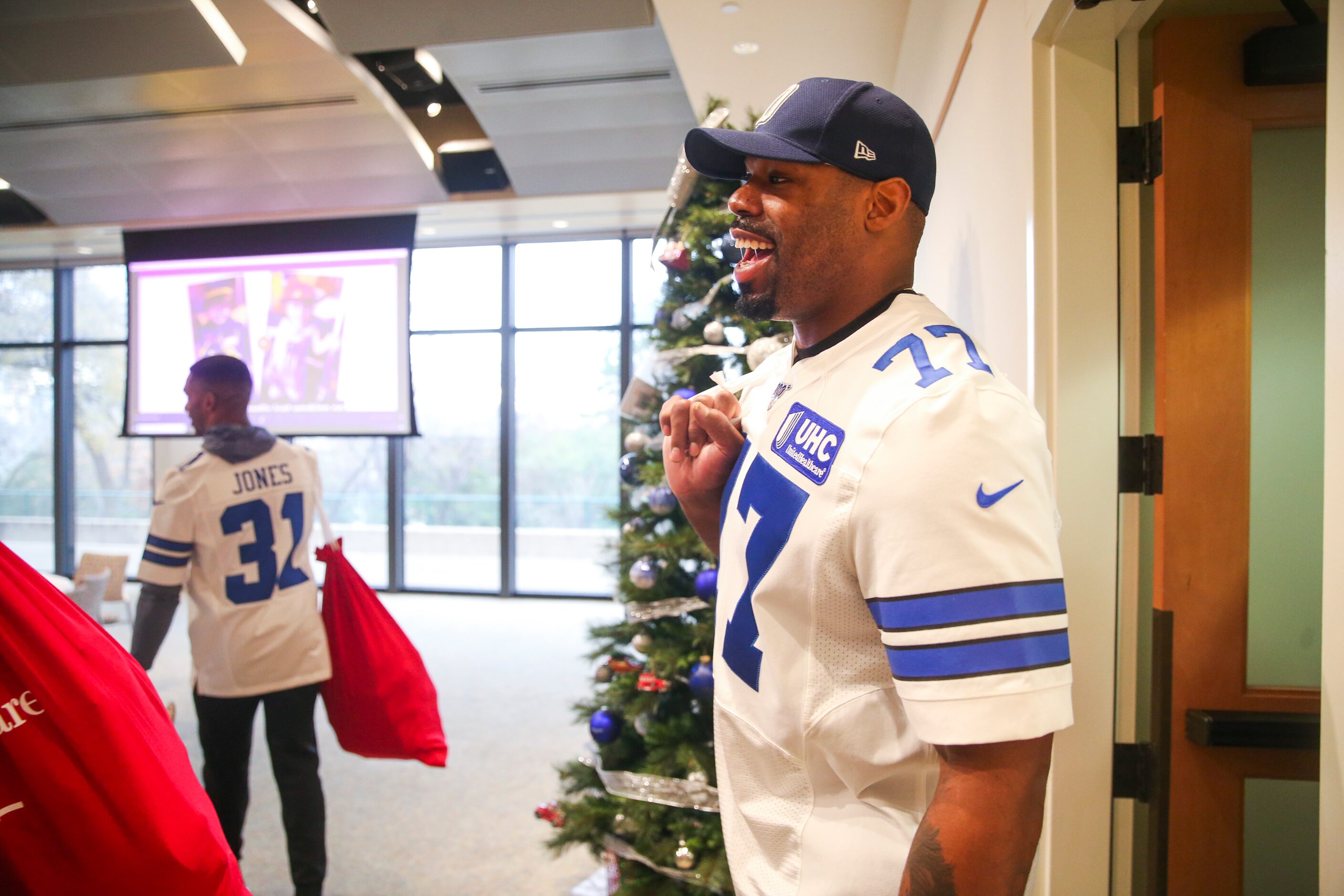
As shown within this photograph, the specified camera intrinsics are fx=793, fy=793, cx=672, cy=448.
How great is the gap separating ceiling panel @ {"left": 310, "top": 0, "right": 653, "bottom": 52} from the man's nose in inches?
128

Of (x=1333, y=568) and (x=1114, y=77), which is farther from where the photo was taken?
(x=1114, y=77)

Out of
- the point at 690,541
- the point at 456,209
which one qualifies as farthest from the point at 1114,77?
→ the point at 456,209

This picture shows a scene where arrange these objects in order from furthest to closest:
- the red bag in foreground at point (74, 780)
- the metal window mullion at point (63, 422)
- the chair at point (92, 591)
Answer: the metal window mullion at point (63, 422) → the chair at point (92, 591) → the red bag in foreground at point (74, 780)

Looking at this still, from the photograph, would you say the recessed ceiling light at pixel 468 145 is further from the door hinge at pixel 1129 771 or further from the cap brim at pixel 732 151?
the door hinge at pixel 1129 771

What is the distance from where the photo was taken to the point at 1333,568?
824mm

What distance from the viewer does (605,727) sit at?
2.24 m

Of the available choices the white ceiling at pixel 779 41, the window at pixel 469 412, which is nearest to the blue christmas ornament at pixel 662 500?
the white ceiling at pixel 779 41

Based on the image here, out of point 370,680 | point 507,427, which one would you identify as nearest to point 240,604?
point 370,680

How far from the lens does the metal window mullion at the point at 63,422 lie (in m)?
7.96

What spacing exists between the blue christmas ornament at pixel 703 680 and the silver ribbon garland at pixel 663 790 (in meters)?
0.22

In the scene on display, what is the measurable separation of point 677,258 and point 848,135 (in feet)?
4.60

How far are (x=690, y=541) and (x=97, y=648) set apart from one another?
5.16ft

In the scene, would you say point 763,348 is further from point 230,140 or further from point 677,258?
point 230,140

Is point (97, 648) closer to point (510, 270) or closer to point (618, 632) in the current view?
point (618, 632)
